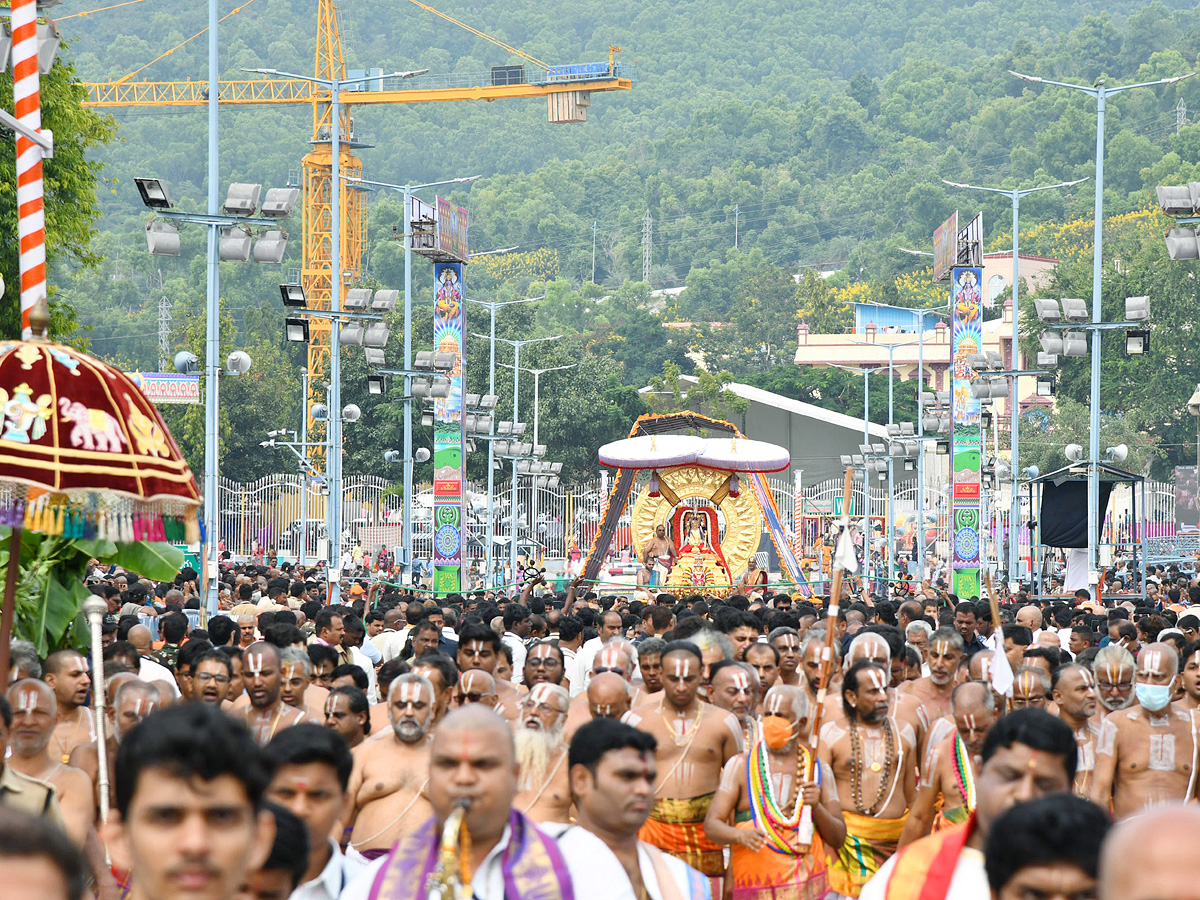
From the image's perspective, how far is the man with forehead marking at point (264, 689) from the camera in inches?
360

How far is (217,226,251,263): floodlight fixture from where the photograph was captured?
771 inches

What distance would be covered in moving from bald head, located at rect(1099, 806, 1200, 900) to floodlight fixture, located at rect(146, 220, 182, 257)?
17.5 meters

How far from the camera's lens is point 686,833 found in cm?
815

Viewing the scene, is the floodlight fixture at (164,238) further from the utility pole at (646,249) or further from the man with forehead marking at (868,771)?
the utility pole at (646,249)

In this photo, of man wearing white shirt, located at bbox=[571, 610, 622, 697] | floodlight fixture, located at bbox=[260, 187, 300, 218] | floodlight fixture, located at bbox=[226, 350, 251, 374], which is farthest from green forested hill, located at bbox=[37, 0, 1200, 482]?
man wearing white shirt, located at bbox=[571, 610, 622, 697]

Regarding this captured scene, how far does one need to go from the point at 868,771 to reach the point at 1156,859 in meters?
5.40

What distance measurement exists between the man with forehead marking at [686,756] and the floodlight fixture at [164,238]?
40.7ft

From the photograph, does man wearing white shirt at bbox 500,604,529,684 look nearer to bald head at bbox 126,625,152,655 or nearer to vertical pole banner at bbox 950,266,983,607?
bald head at bbox 126,625,152,655

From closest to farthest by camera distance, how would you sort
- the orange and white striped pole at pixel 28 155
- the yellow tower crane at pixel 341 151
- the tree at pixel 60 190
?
the orange and white striped pole at pixel 28 155 → the tree at pixel 60 190 → the yellow tower crane at pixel 341 151

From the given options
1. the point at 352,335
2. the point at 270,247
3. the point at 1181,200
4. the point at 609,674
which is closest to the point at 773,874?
the point at 609,674

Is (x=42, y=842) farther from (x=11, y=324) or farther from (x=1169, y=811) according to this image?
(x=11, y=324)

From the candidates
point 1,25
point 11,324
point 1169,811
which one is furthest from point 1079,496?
point 1169,811

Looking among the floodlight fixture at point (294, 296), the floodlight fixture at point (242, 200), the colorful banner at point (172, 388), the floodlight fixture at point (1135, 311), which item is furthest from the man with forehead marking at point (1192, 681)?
the floodlight fixture at point (1135, 311)

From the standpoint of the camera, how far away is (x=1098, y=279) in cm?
2866
